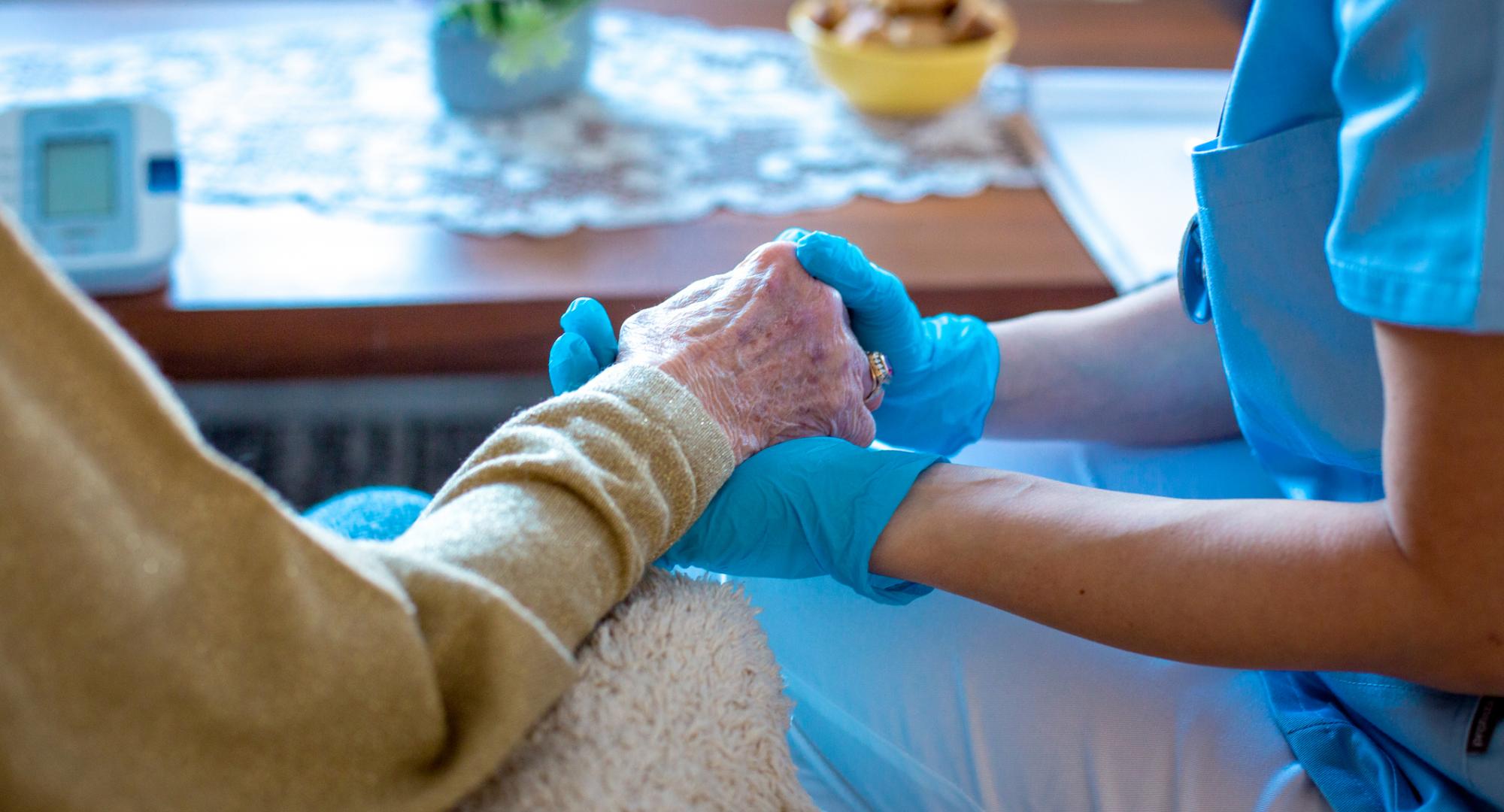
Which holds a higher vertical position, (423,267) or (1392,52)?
(1392,52)

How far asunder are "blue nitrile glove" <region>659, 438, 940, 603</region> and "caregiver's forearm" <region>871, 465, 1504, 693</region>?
1 cm

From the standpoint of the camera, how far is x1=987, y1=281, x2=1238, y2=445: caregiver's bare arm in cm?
91

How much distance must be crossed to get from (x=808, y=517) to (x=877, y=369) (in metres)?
0.18

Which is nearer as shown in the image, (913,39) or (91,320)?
(91,320)

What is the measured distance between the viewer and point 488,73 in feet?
4.58

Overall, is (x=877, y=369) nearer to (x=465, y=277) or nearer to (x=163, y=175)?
(x=465, y=277)

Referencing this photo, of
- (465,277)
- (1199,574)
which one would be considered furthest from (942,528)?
(465,277)

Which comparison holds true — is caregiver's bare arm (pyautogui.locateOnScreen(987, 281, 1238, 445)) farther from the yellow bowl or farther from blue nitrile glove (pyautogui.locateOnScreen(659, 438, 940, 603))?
the yellow bowl

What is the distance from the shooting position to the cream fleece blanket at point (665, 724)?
20.4 inches

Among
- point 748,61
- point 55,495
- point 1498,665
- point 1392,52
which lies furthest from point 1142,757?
point 748,61

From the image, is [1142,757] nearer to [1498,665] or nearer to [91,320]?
[1498,665]

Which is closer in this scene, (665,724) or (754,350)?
(665,724)

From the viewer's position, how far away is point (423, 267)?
1.16m

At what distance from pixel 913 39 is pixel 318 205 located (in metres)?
0.75
